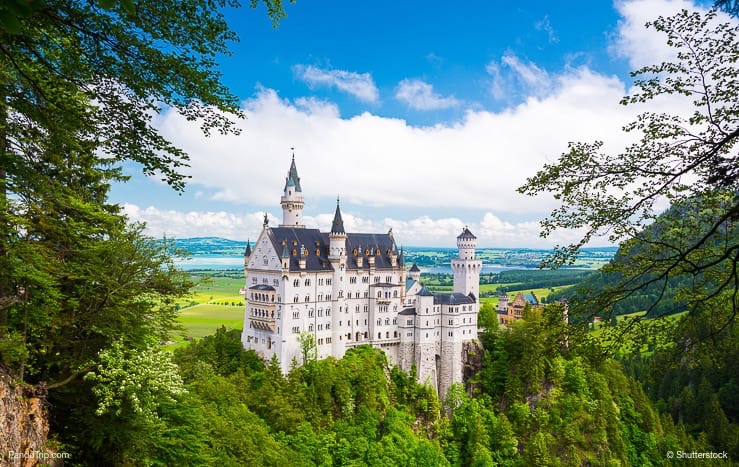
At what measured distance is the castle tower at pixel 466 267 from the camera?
246 ft

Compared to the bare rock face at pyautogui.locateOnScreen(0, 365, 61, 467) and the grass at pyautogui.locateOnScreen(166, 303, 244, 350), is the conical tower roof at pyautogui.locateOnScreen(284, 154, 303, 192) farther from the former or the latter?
the bare rock face at pyautogui.locateOnScreen(0, 365, 61, 467)

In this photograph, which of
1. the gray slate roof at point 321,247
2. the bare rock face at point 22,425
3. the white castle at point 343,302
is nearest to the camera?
the bare rock face at point 22,425

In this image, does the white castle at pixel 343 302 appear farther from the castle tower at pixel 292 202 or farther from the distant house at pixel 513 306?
the distant house at pixel 513 306

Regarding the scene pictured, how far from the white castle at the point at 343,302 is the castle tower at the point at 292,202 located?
0.12 m

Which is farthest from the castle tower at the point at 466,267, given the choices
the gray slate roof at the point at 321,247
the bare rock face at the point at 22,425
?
the bare rock face at the point at 22,425

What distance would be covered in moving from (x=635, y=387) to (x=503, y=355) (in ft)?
67.4

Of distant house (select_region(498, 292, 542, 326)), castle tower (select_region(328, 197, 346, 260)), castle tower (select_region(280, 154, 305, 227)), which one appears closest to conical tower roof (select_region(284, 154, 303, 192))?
castle tower (select_region(280, 154, 305, 227))

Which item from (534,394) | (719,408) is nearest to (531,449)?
(534,394)

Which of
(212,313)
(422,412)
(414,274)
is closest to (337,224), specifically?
(414,274)

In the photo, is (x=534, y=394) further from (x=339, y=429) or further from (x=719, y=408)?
(x=719, y=408)

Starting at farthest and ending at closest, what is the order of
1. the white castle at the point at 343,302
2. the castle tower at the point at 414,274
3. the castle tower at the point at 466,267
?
the castle tower at the point at 414,274
the castle tower at the point at 466,267
the white castle at the point at 343,302

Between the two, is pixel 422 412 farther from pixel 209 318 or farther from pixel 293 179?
pixel 209 318

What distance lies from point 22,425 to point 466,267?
63281 millimetres

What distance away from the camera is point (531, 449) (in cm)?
6056
